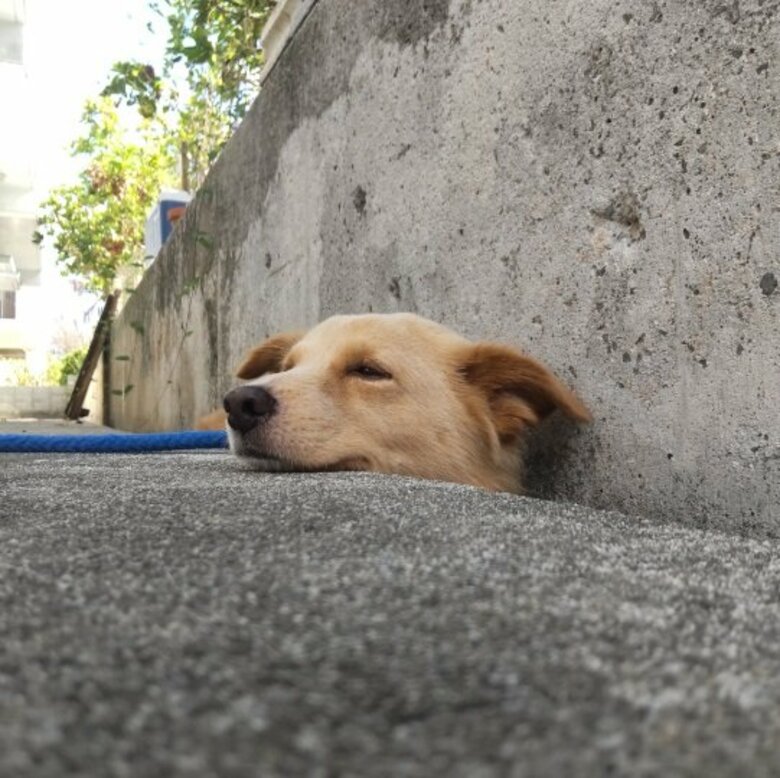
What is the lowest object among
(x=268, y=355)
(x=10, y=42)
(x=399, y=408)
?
(x=399, y=408)

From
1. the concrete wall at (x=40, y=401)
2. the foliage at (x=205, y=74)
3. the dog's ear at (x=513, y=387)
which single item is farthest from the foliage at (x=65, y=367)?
the dog's ear at (x=513, y=387)

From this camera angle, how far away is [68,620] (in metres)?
0.64

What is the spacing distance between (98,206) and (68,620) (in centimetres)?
1412

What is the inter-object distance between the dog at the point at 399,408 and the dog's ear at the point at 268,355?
539mm

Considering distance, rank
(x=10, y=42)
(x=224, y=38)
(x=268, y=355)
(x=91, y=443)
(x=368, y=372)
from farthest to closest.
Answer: (x=10, y=42) → (x=224, y=38) → (x=268, y=355) → (x=91, y=443) → (x=368, y=372)

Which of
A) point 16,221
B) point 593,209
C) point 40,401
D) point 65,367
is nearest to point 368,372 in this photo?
point 593,209

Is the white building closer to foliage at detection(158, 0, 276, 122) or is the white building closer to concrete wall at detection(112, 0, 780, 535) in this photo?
foliage at detection(158, 0, 276, 122)

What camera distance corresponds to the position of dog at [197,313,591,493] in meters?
2.00

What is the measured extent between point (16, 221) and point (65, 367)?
313 inches

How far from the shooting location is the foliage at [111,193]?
12508mm

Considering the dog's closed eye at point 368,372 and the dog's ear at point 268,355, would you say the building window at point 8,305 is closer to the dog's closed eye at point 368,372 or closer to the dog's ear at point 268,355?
the dog's ear at point 268,355

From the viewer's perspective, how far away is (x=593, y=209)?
1.81m

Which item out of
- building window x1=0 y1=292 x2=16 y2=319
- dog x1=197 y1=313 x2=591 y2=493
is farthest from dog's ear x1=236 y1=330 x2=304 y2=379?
building window x1=0 y1=292 x2=16 y2=319

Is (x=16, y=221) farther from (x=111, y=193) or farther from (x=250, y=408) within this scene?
(x=250, y=408)
